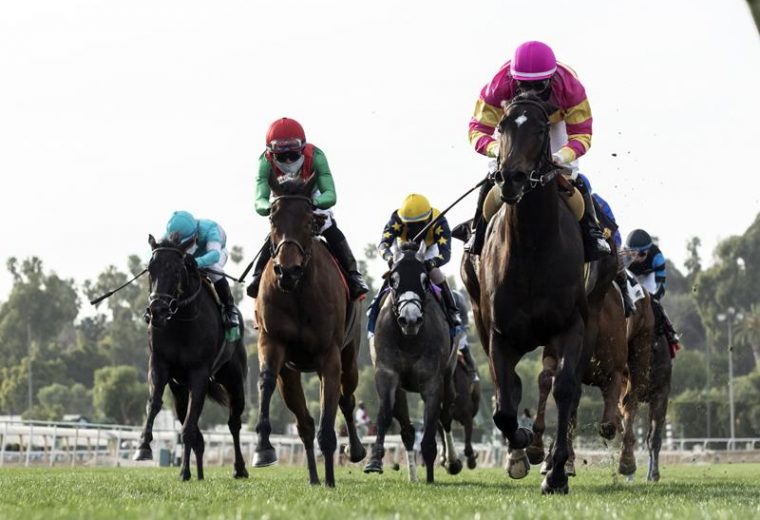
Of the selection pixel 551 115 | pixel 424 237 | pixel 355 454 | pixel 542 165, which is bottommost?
pixel 355 454

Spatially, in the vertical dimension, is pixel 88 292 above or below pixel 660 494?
above

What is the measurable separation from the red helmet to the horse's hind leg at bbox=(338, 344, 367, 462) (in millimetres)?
2726

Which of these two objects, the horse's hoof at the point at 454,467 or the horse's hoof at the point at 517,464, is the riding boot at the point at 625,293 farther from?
the horse's hoof at the point at 454,467

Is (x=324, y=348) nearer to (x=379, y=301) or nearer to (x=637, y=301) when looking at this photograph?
(x=379, y=301)

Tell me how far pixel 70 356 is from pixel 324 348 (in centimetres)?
13844

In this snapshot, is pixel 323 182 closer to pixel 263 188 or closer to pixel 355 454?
pixel 263 188

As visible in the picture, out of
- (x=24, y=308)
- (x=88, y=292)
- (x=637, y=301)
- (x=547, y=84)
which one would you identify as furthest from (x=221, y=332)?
(x=88, y=292)

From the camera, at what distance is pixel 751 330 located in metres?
115

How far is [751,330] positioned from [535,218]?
108654mm

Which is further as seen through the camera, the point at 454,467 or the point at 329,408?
the point at 454,467

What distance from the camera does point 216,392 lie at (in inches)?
720

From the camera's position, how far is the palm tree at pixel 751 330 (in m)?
114

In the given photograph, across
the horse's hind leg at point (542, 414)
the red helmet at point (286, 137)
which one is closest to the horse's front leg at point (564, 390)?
the horse's hind leg at point (542, 414)

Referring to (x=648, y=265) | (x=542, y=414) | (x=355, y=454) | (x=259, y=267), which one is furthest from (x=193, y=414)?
(x=648, y=265)
